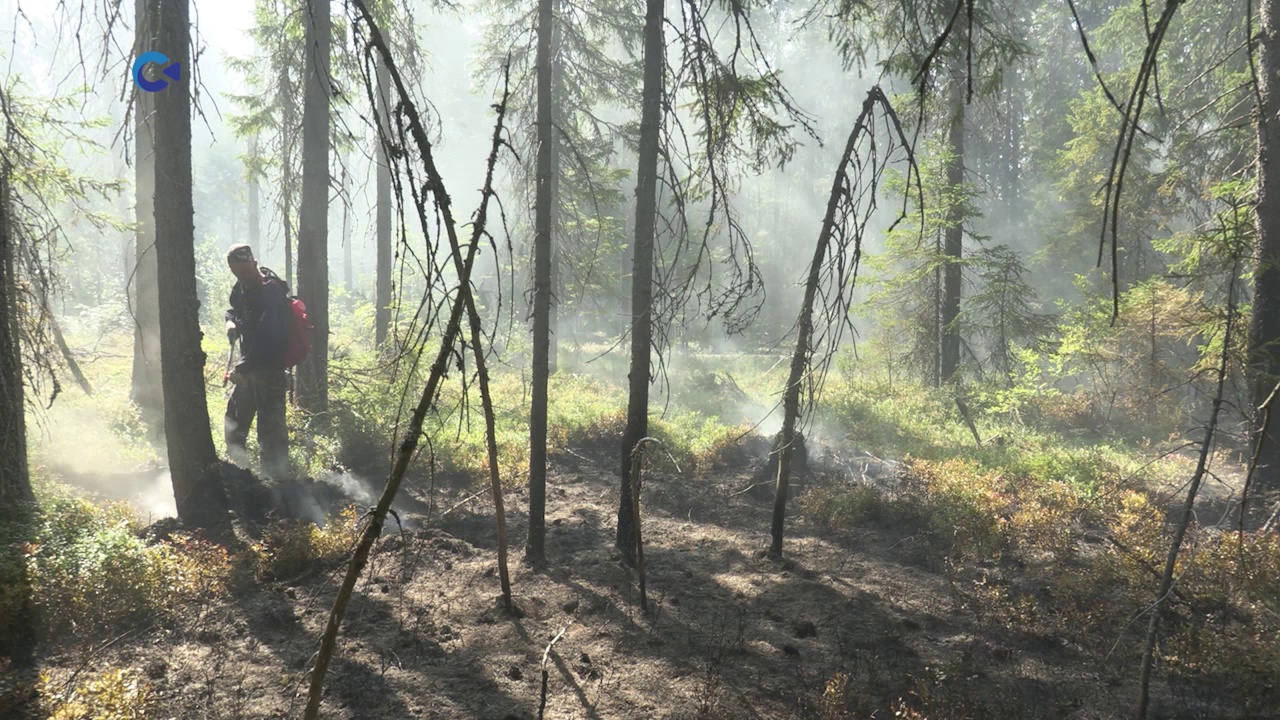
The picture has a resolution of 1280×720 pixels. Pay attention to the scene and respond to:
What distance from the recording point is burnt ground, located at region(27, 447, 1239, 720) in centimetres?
476

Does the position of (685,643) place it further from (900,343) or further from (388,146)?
(900,343)

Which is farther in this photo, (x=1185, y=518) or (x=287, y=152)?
(x=287, y=152)

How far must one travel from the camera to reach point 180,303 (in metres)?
7.14

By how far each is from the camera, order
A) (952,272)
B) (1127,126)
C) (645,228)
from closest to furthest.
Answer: (1127,126) → (645,228) → (952,272)

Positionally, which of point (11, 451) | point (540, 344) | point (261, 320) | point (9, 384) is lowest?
point (11, 451)

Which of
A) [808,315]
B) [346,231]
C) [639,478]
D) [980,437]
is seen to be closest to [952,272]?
[980,437]

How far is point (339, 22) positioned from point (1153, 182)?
60.1 ft

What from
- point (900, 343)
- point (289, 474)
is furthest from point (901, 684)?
point (900, 343)

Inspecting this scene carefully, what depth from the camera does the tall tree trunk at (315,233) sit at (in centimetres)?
1120

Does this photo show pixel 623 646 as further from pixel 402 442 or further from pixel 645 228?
pixel 402 442

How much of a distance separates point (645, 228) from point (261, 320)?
5.07 metres

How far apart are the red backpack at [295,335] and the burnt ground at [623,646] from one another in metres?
3.03

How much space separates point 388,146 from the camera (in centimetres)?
217

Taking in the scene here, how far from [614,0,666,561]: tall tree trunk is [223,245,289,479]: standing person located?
4.74m
